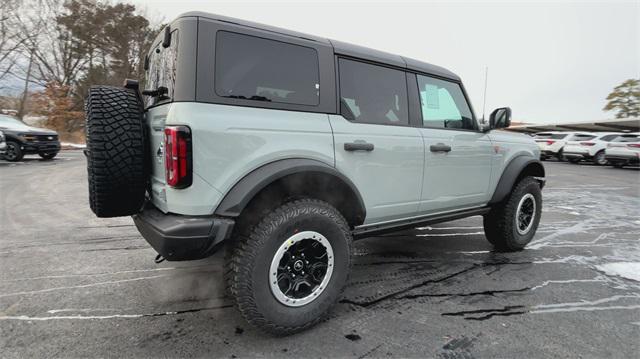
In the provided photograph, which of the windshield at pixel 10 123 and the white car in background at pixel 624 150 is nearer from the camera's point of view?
the windshield at pixel 10 123

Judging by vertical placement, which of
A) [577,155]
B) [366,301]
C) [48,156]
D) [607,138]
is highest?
[607,138]

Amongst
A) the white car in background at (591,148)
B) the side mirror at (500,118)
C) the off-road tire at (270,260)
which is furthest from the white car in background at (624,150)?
the off-road tire at (270,260)

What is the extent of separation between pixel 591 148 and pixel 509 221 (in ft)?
58.4

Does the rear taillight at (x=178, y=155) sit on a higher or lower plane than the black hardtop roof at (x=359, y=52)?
lower

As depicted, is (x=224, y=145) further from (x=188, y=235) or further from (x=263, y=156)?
(x=188, y=235)

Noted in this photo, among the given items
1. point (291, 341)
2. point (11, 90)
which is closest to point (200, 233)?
point (291, 341)

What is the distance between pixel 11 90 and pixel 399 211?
97.8 ft

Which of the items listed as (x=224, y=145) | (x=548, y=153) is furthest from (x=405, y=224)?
(x=548, y=153)

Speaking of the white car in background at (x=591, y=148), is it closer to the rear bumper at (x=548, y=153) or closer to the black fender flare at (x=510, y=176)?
the rear bumper at (x=548, y=153)

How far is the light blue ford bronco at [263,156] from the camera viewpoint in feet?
6.54

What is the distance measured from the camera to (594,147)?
17.2m

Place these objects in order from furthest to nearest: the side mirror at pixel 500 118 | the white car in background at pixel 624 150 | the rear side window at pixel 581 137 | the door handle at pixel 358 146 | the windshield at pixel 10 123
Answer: the rear side window at pixel 581 137 < the white car in background at pixel 624 150 < the windshield at pixel 10 123 < the side mirror at pixel 500 118 < the door handle at pixel 358 146

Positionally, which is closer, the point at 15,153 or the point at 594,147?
the point at 15,153

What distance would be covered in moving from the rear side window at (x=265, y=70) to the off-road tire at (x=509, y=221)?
8.70ft
